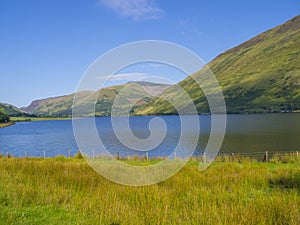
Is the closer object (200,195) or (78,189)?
(200,195)

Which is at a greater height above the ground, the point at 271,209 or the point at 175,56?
the point at 175,56

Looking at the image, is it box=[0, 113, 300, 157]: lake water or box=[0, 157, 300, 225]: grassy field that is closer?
box=[0, 157, 300, 225]: grassy field

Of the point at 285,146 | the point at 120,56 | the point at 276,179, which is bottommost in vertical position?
the point at 285,146

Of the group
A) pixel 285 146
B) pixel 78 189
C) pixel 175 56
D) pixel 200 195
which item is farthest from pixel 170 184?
pixel 285 146

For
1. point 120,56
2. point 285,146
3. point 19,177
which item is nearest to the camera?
point 19,177

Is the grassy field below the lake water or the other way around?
the other way around

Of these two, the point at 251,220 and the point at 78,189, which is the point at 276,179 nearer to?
the point at 251,220

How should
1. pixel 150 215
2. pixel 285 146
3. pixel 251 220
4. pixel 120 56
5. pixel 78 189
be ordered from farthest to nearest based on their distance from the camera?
pixel 285 146, pixel 120 56, pixel 78 189, pixel 150 215, pixel 251 220

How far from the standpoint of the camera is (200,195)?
7.59 metres

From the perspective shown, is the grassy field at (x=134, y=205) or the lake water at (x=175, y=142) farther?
the lake water at (x=175, y=142)

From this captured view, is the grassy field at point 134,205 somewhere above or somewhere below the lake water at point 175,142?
above

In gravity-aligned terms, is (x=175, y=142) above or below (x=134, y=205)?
below

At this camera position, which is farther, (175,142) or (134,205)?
(175,142)

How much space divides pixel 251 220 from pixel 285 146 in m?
47.7
